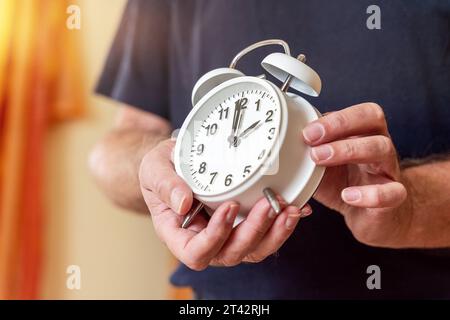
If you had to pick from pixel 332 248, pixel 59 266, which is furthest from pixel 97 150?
pixel 332 248

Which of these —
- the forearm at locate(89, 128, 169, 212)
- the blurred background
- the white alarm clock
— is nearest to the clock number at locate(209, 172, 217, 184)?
the white alarm clock

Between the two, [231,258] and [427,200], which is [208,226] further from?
[427,200]

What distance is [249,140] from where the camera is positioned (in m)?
0.44

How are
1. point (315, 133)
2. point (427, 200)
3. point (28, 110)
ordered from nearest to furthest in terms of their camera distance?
point (315, 133)
point (427, 200)
point (28, 110)

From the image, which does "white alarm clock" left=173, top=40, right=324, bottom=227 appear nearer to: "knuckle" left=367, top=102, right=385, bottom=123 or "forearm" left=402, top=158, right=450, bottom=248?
"knuckle" left=367, top=102, right=385, bottom=123

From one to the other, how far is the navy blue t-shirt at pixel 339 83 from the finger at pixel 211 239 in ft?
0.64

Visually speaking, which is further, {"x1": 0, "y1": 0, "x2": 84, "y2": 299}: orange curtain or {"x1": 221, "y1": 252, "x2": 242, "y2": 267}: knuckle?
{"x1": 0, "y1": 0, "x2": 84, "y2": 299}: orange curtain

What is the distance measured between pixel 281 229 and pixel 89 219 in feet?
2.06

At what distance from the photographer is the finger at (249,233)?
42 cm

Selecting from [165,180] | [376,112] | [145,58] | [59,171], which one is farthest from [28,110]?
[376,112]

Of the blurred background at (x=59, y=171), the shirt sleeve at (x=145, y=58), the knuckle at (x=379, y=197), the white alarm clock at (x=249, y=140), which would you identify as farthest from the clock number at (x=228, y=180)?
the blurred background at (x=59, y=171)

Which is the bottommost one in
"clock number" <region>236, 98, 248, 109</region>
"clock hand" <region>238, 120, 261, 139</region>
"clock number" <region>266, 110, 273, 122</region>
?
"clock hand" <region>238, 120, 261, 139</region>

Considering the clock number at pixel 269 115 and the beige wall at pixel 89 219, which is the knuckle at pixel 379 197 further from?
the beige wall at pixel 89 219

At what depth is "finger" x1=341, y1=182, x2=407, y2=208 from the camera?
1.40 ft
